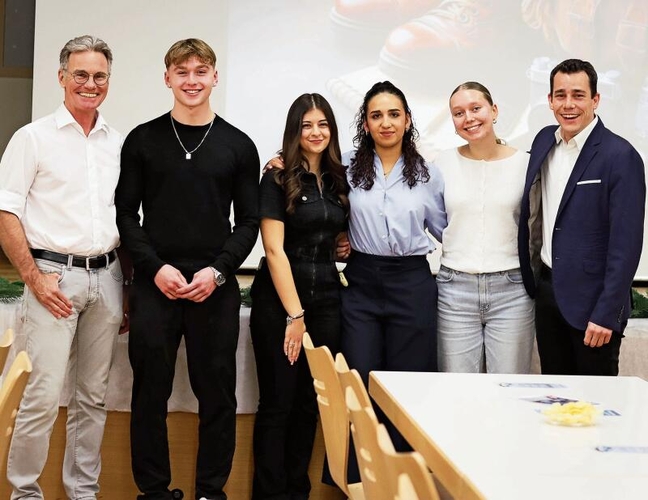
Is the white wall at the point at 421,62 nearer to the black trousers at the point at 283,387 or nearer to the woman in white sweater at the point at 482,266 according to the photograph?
the woman in white sweater at the point at 482,266

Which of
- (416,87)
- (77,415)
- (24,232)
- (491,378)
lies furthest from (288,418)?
(416,87)

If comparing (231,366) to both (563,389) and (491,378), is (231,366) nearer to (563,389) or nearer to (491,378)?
(491,378)

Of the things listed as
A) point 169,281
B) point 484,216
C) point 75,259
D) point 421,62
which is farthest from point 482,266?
point 421,62

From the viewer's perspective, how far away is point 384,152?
3316mm

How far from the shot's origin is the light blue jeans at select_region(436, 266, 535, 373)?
316 centimetres

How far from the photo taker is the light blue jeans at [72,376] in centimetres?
296

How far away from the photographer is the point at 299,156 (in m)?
3.25

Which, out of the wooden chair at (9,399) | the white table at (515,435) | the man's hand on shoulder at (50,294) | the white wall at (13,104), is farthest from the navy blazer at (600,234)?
the white wall at (13,104)

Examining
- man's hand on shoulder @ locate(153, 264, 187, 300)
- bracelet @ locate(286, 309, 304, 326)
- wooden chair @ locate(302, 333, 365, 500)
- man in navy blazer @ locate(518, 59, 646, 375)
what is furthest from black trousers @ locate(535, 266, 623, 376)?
man's hand on shoulder @ locate(153, 264, 187, 300)

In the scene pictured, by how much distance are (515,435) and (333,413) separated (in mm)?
607

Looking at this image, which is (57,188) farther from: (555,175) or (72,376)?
(555,175)

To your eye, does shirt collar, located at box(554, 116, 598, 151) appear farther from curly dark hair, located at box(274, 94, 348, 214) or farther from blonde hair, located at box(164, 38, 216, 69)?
blonde hair, located at box(164, 38, 216, 69)

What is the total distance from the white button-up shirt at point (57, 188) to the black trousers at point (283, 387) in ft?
2.07

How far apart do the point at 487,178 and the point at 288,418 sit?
1177 millimetres
